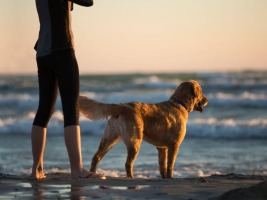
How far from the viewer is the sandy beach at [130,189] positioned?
4910mm

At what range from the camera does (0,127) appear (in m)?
17.2

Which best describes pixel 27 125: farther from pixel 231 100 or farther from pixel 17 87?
pixel 17 87

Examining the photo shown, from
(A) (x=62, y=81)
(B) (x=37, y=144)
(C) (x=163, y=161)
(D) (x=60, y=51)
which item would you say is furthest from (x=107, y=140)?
(D) (x=60, y=51)

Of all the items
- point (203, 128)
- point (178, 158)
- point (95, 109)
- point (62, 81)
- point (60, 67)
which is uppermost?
point (60, 67)

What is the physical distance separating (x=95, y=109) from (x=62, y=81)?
95 cm

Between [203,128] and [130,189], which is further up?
[130,189]

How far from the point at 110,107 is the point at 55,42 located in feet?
4.09

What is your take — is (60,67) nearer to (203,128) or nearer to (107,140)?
(107,140)

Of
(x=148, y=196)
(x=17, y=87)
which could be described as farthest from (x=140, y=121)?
(x=17, y=87)

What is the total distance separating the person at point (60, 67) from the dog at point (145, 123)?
32.2 inches

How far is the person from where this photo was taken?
5.89 m

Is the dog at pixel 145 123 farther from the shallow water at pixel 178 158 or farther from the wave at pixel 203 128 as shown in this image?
the wave at pixel 203 128

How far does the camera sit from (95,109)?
6.82m

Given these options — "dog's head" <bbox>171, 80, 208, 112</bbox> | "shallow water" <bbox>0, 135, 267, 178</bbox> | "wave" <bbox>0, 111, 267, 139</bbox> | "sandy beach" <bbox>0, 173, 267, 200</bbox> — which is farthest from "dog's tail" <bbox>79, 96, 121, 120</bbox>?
"wave" <bbox>0, 111, 267, 139</bbox>
